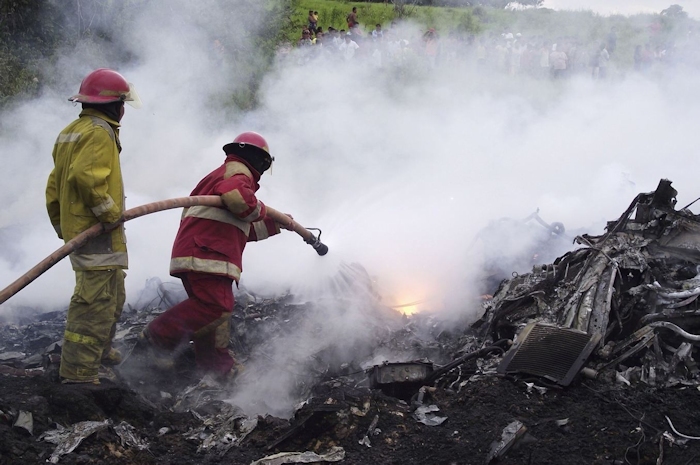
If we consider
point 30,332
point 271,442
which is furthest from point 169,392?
point 30,332

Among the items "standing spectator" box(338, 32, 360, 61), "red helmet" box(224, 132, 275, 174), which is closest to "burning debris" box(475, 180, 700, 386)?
"red helmet" box(224, 132, 275, 174)

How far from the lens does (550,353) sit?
397 centimetres

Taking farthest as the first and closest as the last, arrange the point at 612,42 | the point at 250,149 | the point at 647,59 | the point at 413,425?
the point at 612,42 → the point at 647,59 → the point at 250,149 → the point at 413,425

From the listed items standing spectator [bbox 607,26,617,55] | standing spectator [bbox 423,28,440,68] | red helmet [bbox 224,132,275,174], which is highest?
standing spectator [bbox 423,28,440,68]

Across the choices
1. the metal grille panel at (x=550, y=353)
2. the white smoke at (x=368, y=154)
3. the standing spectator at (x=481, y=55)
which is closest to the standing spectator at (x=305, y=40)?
the white smoke at (x=368, y=154)

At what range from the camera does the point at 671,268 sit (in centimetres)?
490

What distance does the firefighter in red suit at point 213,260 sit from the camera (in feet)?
14.6

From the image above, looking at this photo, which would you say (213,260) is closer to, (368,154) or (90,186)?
(90,186)

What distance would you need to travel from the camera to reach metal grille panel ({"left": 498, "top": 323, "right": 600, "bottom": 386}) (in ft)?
12.5

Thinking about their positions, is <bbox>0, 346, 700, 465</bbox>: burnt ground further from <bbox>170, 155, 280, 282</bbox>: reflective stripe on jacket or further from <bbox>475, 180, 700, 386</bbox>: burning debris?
<bbox>170, 155, 280, 282</bbox>: reflective stripe on jacket

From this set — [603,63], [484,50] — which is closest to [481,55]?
[484,50]

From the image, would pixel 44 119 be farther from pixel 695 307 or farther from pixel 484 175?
pixel 695 307

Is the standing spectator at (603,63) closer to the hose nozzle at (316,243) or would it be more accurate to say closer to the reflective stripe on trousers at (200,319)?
the hose nozzle at (316,243)

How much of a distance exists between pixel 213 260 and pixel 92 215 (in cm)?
89
